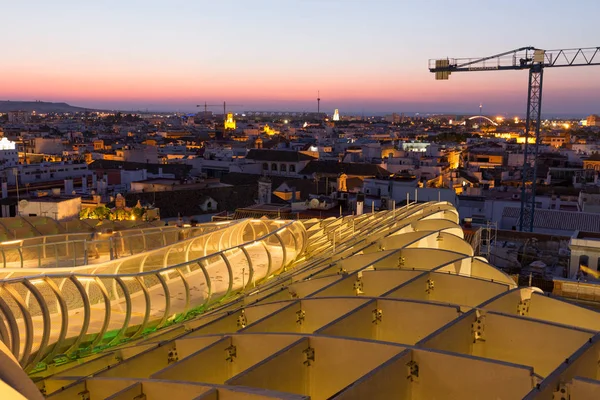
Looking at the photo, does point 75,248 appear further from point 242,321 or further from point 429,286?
point 429,286

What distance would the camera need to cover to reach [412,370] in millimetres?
5520

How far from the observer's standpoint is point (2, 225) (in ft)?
50.9

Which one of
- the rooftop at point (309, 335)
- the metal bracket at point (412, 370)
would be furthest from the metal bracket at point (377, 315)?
the metal bracket at point (412, 370)

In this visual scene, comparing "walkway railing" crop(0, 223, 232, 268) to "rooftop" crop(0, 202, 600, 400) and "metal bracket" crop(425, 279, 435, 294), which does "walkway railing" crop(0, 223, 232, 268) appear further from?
"metal bracket" crop(425, 279, 435, 294)

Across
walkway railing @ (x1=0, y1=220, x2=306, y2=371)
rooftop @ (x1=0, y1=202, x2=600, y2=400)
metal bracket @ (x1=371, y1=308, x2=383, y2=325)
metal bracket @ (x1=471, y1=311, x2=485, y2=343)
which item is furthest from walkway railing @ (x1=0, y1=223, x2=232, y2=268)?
metal bracket @ (x1=471, y1=311, x2=485, y2=343)

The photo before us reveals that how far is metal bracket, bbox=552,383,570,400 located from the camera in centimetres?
464

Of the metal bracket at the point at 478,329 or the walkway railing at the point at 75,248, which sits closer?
the metal bracket at the point at 478,329

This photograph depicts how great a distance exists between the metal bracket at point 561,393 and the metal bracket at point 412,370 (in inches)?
48.3

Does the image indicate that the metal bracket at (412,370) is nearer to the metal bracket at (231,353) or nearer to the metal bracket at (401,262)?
the metal bracket at (231,353)

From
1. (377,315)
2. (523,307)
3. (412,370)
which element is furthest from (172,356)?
(523,307)

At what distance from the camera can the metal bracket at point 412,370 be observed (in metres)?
5.50

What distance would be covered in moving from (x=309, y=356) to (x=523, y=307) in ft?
10.3

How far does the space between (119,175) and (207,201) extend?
1346 centimetres

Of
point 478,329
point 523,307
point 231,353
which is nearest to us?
point 231,353
